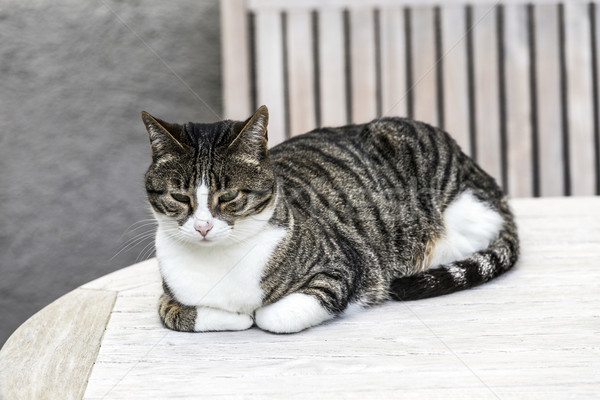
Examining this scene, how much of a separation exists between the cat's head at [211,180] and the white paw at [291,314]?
15 centimetres

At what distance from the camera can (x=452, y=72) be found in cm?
282

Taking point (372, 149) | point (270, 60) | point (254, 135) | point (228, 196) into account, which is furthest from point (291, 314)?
point (270, 60)

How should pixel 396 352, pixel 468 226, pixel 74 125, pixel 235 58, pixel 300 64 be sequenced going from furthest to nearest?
pixel 300 64 < pixel 235 58 < pixel 74 125 < pixel 468 226 < pixel 396 352

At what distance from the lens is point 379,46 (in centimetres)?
283

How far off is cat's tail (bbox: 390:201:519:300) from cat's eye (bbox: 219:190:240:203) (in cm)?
48

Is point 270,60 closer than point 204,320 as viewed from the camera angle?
No

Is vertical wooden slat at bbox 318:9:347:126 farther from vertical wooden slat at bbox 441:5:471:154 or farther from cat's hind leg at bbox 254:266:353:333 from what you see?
cat's hind leg at bbox 254:266:353:333

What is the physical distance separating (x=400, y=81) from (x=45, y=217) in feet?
4.81

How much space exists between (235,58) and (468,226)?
1.25 meters

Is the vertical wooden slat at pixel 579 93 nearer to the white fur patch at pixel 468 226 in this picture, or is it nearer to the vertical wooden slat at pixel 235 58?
the white fur patch at pixel 468 226

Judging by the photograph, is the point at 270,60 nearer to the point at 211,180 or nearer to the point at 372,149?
the point at 372,149

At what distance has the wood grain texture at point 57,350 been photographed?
1161mm

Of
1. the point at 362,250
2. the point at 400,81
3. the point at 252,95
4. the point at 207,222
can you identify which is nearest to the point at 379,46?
the point at 400,81

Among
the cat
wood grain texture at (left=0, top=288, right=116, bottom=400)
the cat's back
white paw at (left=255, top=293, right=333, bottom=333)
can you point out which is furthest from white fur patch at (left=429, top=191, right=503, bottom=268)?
wood grain texture at (left=0, top=288, right=116, bottom=400)
